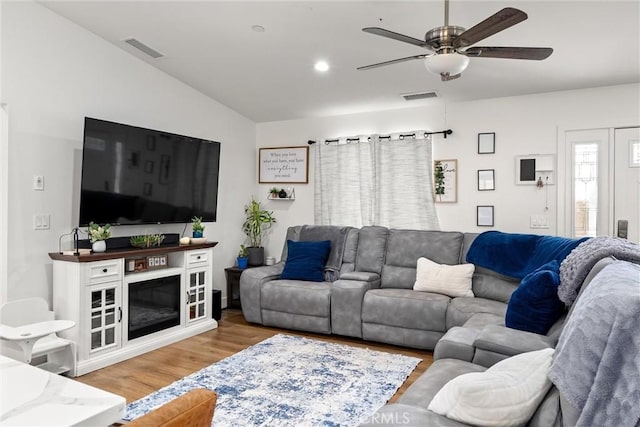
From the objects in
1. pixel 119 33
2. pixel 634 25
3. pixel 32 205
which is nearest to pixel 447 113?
pixel 634 25

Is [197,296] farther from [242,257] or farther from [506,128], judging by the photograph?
[506,128]

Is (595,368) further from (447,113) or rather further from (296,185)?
(296,185)

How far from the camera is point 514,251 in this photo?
3578 mm

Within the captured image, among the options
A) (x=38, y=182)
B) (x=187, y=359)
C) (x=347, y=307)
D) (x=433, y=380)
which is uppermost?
(x=38, y=182)

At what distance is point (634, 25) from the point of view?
2881mm

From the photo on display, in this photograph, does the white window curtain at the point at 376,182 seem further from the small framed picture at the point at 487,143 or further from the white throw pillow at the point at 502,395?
the white throw pillow at the point at 502,395

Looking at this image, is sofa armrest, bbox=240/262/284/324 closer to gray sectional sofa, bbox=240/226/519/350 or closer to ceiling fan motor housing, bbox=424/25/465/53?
gray sectional sofa, bbox=240/226/519/350

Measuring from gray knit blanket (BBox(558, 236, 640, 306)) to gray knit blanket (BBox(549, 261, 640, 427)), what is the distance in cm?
55

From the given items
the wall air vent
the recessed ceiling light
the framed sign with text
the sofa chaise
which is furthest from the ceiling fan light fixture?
the framed sign with text

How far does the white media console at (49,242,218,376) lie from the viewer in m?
3.17

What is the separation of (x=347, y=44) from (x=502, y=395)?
2944mm

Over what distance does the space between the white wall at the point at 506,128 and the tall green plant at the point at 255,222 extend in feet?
5.42

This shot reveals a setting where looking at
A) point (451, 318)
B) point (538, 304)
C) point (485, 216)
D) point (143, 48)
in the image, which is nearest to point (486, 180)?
point (485, 216)

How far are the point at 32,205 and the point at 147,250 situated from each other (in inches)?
36.2
